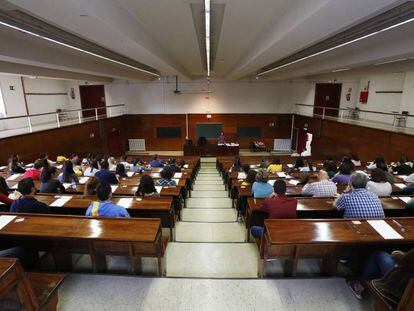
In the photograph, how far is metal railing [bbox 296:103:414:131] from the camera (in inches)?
344

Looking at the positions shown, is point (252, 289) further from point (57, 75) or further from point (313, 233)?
point (57, 75)

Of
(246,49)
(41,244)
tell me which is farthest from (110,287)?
(246,49)

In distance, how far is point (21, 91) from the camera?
1102cm

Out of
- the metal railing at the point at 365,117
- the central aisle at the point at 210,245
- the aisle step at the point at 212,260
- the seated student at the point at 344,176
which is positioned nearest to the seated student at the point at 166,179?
the central aisle at the point at 210,245

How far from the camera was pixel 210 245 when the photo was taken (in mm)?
3607

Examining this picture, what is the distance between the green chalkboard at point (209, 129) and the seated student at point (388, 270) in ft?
41.2

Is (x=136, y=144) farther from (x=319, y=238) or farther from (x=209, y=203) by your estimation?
(x=319, y=238)

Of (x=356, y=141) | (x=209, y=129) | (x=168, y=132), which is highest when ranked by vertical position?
(x=356, y=141)

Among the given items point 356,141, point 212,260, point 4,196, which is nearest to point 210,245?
point 212,260

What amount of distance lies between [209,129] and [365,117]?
8575 millimetres

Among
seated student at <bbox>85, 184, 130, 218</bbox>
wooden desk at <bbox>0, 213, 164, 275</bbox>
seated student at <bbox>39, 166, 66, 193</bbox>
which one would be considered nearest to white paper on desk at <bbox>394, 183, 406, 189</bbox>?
wooden desk at <bbox>0, 213, 164, 275</bbox>

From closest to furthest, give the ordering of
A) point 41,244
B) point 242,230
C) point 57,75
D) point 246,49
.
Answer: point 41,244, point 242,230, point 246,49, point 57,75

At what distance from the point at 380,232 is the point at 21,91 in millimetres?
14144

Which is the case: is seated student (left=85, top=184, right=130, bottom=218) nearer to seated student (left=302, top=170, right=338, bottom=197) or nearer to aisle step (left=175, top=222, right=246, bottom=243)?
aisle step (left=175, top=222, right=246, bottom=243)
